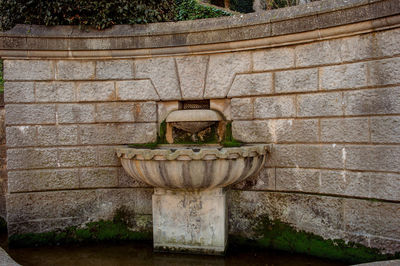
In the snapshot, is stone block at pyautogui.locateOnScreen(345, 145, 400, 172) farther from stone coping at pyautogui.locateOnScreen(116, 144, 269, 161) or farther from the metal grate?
the metal grate

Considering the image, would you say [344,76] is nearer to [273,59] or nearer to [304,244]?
[273,59]

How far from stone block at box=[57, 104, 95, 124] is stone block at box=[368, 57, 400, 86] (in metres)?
3.75

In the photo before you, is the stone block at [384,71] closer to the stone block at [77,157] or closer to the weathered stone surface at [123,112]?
the weathered stone surface at [123,112]

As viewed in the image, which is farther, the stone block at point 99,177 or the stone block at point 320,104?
the stone block at point 99,177

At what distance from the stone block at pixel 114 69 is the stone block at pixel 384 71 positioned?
3.19 meters

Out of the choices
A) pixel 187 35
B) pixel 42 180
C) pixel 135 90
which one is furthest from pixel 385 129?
pixel 42 180

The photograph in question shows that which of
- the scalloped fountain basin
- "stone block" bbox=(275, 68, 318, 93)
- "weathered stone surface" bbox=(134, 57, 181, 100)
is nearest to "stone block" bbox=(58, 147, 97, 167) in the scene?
the scalloped fountain basin

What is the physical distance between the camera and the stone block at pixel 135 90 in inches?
169

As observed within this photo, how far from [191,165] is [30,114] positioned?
8.86ft

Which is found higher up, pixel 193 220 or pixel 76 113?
pixel 76 113

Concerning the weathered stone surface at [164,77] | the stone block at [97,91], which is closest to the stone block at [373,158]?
the weathered stone surface at [164,77]

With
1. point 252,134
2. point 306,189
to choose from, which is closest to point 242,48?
point 252,134

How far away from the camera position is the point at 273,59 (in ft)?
12.9

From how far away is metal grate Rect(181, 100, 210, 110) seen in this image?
4453 millimetres
